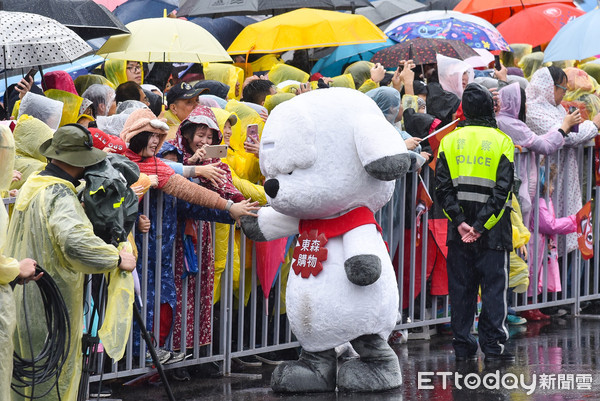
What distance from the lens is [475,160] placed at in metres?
8.16

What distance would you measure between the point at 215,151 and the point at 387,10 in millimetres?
8833

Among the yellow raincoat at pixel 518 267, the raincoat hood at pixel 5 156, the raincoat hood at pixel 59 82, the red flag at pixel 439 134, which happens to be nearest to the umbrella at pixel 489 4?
the yellow raincoat at pixel 518 267

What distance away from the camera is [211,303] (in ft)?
26.2

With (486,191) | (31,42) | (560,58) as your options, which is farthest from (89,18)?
(560,58)

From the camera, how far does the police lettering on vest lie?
26.7 feet

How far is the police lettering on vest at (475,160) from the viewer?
8133 mm

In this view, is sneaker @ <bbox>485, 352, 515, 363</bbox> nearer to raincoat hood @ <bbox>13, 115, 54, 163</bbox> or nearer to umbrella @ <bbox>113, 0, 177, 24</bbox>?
raincoat hood @ <bbox>13, 115, 54, 163</bbox>

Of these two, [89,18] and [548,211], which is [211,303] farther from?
[548,211]

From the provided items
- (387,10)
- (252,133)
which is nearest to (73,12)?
(252,133)

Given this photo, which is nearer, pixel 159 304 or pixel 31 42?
pixel 159 304

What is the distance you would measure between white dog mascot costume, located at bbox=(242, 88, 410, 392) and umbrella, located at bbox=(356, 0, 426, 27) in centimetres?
886

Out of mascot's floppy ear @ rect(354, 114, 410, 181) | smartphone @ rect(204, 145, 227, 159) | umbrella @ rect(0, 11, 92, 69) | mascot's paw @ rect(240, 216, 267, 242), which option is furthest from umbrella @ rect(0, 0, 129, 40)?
mascot's floppy ear @ rect(354, 114, 410, 181)

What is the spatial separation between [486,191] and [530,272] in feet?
7.44

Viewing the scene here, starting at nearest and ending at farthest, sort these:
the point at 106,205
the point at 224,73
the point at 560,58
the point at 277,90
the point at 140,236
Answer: the point at 106,205, the point at 140,236, the point at 277,90, the point at 224,73, the point at 560,58
